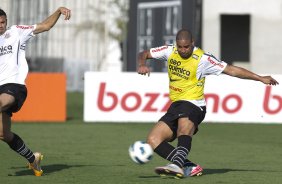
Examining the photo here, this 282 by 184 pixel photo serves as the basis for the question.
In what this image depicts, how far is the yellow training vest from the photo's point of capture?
13.0m

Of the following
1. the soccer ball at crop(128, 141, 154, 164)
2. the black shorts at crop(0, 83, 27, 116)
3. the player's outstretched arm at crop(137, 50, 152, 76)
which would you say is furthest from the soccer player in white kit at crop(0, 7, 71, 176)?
the soccer ball at crop(128, 141, 154, 164)

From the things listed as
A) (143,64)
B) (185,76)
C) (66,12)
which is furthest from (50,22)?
(185,76)

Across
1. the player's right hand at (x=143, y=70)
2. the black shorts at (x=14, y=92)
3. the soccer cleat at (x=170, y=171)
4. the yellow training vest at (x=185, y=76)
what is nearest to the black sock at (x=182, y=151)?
the soccer cleat at (x=170, y=171)

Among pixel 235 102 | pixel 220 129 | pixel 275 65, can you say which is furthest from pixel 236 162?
pixel 275 65

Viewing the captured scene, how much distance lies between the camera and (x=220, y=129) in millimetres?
23375

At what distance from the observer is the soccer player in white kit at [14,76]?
42.3 ft

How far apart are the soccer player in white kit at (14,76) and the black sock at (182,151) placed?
1.84 metres

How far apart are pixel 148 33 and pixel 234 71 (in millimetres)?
23135

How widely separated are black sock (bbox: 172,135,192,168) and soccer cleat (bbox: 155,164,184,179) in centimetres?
13

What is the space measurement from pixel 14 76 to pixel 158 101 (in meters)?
12.6

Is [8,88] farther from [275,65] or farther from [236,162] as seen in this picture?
[275,65]

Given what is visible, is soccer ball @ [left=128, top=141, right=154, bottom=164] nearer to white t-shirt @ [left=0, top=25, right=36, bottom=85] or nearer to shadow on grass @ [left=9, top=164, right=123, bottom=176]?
shadow on grass @ [left=9, top=164, right=123, bottom=176]

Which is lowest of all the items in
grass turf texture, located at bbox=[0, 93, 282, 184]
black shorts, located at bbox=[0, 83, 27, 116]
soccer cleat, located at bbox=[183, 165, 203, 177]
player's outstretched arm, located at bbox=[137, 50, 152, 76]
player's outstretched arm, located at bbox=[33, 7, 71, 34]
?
grass turf texture, located at bbox=[0, 93, 282, 184]

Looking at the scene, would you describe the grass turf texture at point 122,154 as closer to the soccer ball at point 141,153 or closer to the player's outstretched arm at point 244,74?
the soccer ball at point 141,153
